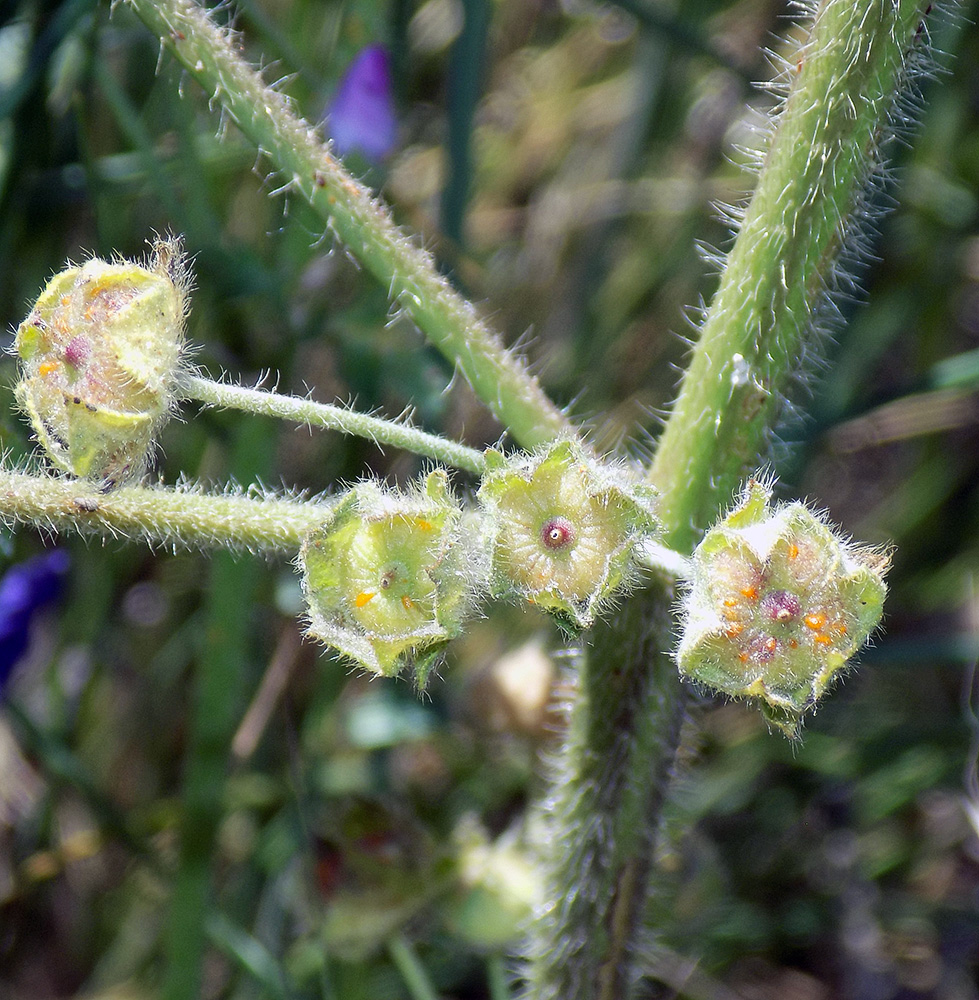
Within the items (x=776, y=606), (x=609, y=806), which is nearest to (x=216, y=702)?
(x=609, y=806)

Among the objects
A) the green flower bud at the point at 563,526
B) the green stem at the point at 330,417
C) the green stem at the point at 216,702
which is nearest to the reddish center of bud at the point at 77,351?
the green stem at the point at 330,417

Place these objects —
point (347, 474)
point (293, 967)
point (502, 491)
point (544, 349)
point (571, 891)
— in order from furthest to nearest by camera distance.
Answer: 1. point (544, 349)
2. point (347, 474)
3. point (293, 967)
4. point (571, 891)
5. point (502, 491)

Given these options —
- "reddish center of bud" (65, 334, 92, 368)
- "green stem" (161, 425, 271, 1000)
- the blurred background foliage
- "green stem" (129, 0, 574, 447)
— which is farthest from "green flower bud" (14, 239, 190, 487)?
"green stem" (161, 425, 271, 1000)

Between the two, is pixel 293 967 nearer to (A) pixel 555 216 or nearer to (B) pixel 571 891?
(B) pixel 571 891

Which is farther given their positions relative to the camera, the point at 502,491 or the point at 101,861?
the point at 101,861

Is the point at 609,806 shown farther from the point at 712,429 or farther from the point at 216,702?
the point at 216,702

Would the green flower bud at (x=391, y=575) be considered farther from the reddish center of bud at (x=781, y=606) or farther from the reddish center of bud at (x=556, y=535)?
the reddish center of bud at (x=781, y=606)

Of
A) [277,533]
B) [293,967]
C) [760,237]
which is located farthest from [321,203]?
[293,967]
